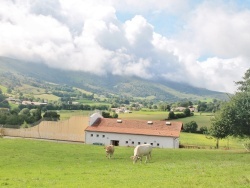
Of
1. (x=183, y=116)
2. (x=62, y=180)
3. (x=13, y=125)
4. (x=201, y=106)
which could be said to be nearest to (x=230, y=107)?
(x=62, y=180)

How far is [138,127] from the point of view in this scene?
281 ft

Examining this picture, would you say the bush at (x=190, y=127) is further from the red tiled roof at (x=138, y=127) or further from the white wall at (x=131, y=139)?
the white wall at (x=131, y=139)

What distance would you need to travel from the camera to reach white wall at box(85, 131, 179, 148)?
263 feet

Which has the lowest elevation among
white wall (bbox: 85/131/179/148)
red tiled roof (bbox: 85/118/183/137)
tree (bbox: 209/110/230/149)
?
white wall (bbox: 85/131/179/148)

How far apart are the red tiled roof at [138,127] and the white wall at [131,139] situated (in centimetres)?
93

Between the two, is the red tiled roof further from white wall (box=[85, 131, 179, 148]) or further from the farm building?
white wall (box=[85, 131, 179, 148])

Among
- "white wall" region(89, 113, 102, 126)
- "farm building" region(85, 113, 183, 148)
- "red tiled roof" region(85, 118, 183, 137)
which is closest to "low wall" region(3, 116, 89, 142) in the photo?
"white wall" region(89, 113, 102, 126)

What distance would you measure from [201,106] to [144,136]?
10923 cm

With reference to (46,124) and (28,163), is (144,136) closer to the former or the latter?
(46,124)

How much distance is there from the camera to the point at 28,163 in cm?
3512

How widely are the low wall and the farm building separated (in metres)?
3.59

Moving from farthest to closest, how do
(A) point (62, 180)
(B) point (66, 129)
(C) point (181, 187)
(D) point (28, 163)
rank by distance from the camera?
(B) point (66, 129) → (D) point (28, 163) → (A) point (62, 180) → (C) point (181, 187)

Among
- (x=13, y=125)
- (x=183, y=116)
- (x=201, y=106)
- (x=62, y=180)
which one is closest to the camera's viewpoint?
(x=62, y=180)

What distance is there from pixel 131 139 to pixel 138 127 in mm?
3946
